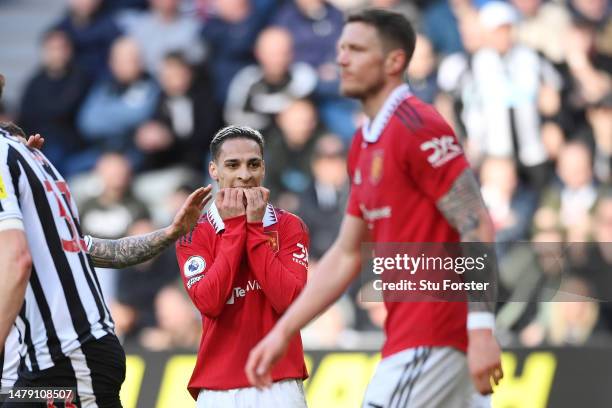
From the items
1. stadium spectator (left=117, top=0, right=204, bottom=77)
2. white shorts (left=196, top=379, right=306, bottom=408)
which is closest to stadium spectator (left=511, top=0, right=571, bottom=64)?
stadium spectator (left=117, top=0, right=204, bottom=77)

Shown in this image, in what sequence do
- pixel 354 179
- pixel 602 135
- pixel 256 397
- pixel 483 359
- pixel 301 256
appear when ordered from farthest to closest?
pixel 602 135, pixel 301 256, pixel 256 397, pixel 354 179, pixel 483 359

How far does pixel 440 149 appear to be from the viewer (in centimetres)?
471

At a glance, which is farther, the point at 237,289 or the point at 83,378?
the point at 237,289

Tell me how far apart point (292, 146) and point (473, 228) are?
6866 mm

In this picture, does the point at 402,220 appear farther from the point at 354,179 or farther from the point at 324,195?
the point at 324,195

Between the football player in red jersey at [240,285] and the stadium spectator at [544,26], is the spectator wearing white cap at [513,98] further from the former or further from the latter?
the football player in red jersey at [240,285]

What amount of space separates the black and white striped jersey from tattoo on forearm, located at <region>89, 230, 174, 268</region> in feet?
2.60

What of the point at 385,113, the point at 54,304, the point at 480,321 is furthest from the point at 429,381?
the point at 54,304

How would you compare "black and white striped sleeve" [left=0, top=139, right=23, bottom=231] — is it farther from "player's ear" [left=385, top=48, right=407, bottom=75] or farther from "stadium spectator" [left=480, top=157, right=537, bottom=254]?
"stadium spectator" [left=480, top=157, right=537, bottom=254]

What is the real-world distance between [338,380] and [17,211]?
399 centimetres

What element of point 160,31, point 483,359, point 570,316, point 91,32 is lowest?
point 570,316

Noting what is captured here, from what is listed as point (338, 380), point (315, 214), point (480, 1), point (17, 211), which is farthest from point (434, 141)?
point (480, 1)

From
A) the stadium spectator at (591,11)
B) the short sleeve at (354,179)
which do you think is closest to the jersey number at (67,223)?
the short sleeve at (354,179)

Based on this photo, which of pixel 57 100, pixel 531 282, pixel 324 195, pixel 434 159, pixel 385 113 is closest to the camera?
pixel 434 159
